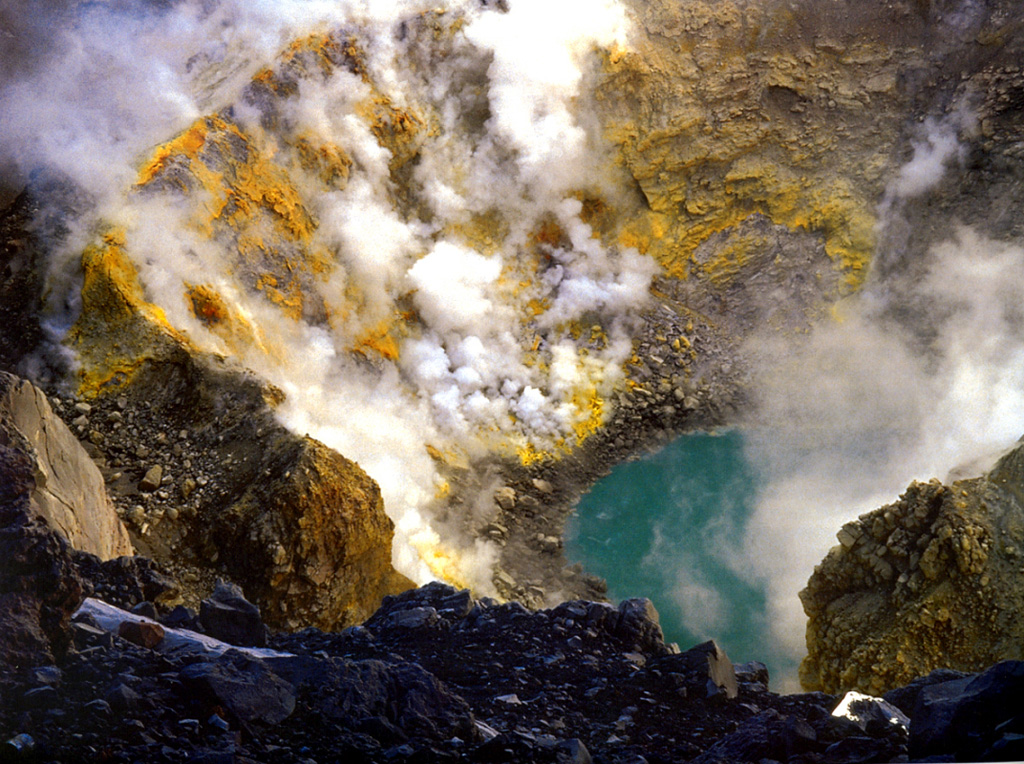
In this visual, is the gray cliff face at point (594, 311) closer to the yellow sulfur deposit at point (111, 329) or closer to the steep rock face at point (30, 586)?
the yellow sulfur deposit at point (111, 329)

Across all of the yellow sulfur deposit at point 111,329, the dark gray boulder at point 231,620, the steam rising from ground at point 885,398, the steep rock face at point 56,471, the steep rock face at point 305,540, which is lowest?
the dark gray boulder at point 231,620

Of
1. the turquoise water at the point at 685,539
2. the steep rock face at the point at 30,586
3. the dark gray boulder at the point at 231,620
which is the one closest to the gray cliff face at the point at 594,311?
the turquoise water at the point at 685,539

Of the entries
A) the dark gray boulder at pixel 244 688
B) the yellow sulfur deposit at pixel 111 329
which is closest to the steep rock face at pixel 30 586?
the dark gray boulder at pixel 244 688

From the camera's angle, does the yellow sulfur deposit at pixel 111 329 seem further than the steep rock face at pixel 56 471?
Yes

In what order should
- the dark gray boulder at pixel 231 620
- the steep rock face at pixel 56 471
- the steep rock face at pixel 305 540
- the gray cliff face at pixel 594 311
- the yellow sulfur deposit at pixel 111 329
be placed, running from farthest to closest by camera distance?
the yellow sulfur deposit at pixel 111 329 → the steep rock face at pixel 305 540 → the gray cliff face at pixel 594 311 → the dark gray boulder at pixel 231 620 → the steep rock face at pixel 56 471

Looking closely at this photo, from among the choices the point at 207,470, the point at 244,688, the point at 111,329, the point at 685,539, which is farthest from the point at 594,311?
the point at 244,688

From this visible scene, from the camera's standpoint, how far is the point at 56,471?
509 cm

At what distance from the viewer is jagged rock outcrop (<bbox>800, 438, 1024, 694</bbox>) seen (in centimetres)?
670

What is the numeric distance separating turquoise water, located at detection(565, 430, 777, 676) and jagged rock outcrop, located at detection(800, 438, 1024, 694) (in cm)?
181

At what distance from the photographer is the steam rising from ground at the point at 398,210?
395 inches

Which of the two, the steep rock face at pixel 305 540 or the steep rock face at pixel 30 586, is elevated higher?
the steep rock face at pixel 305 540

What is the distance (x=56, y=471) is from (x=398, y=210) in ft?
33.3

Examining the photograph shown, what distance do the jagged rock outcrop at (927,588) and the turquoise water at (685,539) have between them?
5.95 ft

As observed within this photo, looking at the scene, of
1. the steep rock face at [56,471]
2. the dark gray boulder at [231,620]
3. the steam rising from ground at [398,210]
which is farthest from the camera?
the steam rising from ground at [398,210]
